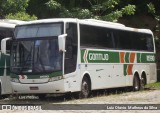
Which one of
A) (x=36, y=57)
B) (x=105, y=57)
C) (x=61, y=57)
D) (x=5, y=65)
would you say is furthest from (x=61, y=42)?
(x=105, y=57)

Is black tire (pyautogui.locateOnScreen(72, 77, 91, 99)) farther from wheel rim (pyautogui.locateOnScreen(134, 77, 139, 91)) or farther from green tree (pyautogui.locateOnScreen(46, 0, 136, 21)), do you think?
green tree (pyautogui.locateOnScreen(46, 0, 136, 21))

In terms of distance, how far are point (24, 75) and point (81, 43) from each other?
264cm

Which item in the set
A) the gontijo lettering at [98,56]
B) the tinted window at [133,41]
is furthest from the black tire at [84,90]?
the tinted window at [133,41]

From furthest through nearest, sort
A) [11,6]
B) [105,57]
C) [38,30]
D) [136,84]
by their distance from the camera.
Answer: [11,6], [136,84], [105,57], [38,30]

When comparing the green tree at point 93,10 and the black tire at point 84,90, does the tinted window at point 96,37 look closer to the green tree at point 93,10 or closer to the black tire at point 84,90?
the black tire at point 84,90

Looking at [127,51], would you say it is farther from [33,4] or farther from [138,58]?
[33,4]

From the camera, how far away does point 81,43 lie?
1952 cm

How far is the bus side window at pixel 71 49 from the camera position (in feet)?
60.6

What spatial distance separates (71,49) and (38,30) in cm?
146

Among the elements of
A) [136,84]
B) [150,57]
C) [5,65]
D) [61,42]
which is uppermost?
[61,42]

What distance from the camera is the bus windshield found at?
18.2m

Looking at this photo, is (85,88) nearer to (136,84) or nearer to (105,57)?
(105,57)

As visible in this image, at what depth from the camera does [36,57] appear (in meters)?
18.4

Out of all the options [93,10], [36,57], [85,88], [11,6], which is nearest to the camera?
[36,57]
